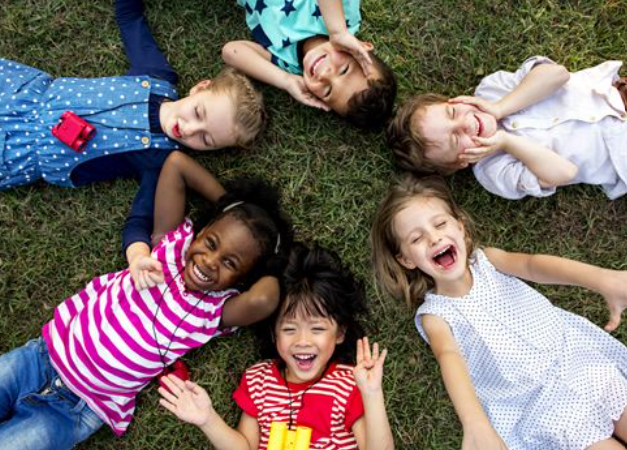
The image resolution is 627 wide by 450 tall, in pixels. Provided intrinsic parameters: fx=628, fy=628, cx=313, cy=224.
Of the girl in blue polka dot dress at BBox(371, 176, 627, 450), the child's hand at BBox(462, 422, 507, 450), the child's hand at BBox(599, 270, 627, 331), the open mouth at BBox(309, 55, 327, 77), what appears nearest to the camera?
Result: the child's hand at BBox(462, 422, 507, 450)

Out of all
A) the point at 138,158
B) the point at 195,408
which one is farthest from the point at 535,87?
the point at 195,408

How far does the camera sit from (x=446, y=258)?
2533 mm

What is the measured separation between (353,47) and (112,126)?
1111mm

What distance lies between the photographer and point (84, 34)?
9.68 feet

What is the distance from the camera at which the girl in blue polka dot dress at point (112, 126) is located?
276cm

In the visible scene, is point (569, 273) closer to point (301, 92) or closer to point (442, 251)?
point (442, 251)

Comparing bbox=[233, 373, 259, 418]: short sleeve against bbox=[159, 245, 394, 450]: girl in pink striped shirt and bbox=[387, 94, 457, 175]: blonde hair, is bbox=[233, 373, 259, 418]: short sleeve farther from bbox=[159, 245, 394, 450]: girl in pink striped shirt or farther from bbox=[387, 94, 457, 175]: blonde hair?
bbox=[387, 94, 457, 175]: blonde hair

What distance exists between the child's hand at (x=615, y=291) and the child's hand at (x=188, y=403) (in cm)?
159

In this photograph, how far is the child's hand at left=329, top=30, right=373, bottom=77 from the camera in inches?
102

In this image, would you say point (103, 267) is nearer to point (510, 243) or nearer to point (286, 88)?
point (286, 88)

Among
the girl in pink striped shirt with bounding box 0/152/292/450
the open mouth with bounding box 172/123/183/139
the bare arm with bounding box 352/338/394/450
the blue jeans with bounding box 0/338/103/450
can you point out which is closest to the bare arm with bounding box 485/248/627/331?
the bare arm with bounding box 352/338/394/450

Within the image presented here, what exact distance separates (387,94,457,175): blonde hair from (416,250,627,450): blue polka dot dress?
44 centimetres

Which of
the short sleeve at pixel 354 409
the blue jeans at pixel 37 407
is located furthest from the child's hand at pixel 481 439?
the blue jeans at pixel 37 407

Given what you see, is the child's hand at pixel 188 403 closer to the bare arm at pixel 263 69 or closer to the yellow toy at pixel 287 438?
the yellow toy at pixel 287 438
